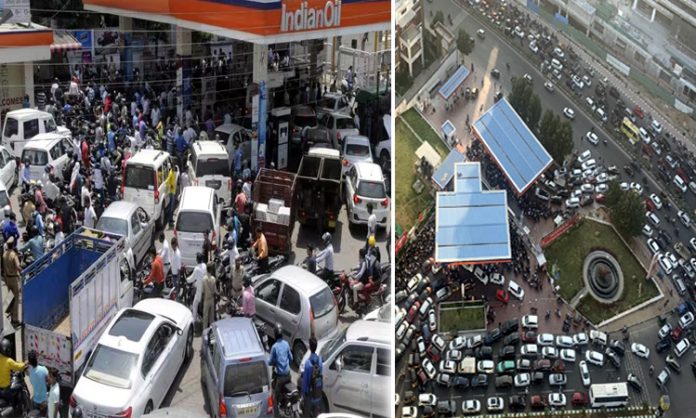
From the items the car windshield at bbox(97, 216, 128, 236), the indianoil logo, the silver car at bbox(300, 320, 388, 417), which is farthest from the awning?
the silver car at bbox(300, 320, 388, 417)

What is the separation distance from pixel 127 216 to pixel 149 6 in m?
5.82

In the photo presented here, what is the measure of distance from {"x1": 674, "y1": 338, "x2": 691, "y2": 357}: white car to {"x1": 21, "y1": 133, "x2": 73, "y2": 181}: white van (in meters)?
9.15

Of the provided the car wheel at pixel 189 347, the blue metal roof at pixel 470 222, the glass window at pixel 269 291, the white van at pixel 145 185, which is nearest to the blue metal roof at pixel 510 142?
the blue metal roof at pixel 470 222

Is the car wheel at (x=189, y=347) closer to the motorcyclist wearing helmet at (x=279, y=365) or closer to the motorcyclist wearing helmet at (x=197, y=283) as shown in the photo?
the motorcyclist wearing helmet at (x=197, y=283)

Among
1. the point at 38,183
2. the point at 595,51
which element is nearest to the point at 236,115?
the point at 38,183

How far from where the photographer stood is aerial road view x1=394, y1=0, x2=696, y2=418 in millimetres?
5250

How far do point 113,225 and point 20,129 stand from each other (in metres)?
4.55

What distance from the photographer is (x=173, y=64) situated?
17.4 metres

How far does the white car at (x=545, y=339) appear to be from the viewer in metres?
5.25

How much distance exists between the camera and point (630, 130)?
5477 mm

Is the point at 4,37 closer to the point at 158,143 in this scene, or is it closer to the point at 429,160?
the point at 158,143

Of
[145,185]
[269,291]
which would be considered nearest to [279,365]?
[269,291]

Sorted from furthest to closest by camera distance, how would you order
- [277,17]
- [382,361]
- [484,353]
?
[277,17] < [382,361] < [484,353]

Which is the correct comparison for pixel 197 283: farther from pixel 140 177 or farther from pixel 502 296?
pixel 502 296
